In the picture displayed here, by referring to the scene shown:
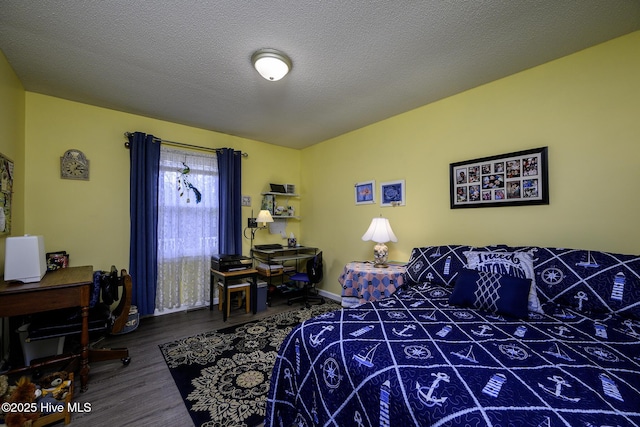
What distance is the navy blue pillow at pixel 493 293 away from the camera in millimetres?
1647

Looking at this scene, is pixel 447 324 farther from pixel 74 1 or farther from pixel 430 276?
pixel 74 1

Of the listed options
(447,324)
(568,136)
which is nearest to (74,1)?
(447,324)

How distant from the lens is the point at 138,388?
1942 millimetres

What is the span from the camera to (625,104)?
1.84 metres

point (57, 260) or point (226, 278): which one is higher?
point (57, 260)

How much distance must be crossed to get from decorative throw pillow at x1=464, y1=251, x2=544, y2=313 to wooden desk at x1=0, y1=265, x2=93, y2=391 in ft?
10.1

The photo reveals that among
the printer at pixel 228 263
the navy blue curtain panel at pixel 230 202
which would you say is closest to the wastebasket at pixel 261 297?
the printer at pixel 228 263

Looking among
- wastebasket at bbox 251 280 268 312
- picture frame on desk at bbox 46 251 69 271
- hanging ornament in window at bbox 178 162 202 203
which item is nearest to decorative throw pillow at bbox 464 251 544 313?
wastebasket at bbox 251 280 268 312

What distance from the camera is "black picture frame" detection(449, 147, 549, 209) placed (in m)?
2.19

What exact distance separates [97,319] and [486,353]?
281cm

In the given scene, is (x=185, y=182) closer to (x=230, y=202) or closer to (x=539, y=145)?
(x=230, y=202)

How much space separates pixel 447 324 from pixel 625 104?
6.86 ft

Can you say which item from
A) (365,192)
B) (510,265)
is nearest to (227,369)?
(510,265)

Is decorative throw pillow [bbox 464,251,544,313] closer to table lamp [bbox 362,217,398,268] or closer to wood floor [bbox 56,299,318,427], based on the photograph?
table lamp [bbox 362,217,398,268]
